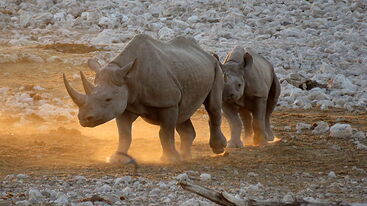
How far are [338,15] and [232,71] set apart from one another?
1422cm

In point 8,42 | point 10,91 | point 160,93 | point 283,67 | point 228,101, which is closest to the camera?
point 160,93

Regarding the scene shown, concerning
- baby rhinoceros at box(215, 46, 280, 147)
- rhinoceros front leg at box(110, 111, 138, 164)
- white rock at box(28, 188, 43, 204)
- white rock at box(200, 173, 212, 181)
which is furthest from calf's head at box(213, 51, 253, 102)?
white rock at box(28, 188, 43, 204)

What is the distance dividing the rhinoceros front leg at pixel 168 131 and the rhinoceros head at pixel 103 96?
1.94 feet

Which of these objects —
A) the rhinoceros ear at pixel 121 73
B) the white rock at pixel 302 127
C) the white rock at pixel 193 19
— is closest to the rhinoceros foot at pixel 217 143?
the rhinoceros ear at pixel 121 73

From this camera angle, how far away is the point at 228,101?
1258 cm

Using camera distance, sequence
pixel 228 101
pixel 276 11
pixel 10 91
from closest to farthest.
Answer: pixel 228 101 < pixel 10 91 < pixel 276 11

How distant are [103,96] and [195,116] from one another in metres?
5.79

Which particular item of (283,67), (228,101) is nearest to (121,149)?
(228,101)

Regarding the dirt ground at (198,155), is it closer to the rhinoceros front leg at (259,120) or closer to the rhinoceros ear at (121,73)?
the rhinoceros front leg at (259,120)

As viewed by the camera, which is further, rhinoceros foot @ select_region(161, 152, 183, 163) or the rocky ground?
rhinoceros foot @ select_region(161, 152, 183, 163)

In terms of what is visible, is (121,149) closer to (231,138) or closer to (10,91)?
(231,138)

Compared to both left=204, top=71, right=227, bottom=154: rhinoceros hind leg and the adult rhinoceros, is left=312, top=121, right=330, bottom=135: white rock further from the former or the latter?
the adult rhinoceros

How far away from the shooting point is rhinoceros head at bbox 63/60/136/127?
31.5 feet

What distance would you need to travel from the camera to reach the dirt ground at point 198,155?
9.40 m
